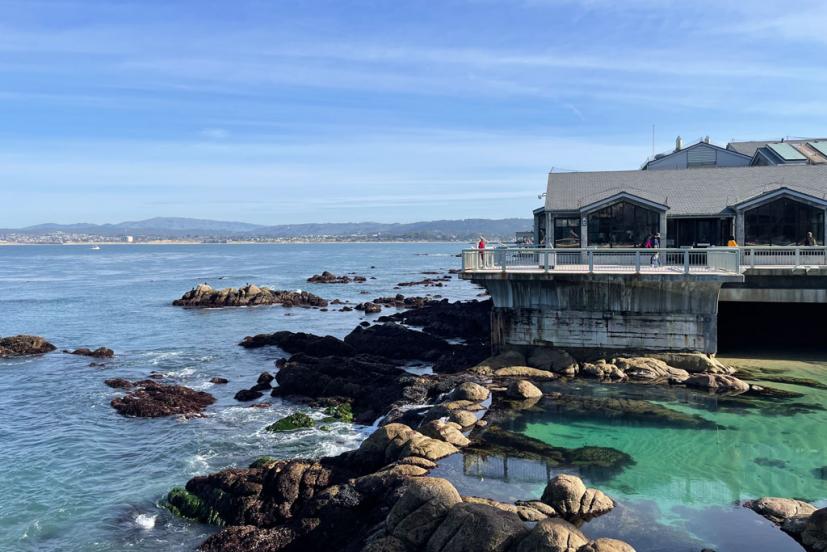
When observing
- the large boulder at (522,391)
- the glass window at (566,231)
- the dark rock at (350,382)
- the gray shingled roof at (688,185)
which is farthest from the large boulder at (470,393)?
the gray shingled roof at (688,185)

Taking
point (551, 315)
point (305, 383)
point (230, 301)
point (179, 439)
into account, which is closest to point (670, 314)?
point (551, 315)

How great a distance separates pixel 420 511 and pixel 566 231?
1983 centimetres

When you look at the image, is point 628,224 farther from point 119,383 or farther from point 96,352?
point 96,352

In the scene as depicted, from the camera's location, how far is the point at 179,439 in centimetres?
2058

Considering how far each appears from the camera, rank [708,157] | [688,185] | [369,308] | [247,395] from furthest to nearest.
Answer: [369,308] < [708,157] < [688,185] < [247,395]

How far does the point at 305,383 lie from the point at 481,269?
8.04 meters

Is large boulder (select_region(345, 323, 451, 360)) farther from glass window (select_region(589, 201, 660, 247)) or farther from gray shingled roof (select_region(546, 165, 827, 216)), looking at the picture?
glass window (select_region(589, 201, 660, 247))

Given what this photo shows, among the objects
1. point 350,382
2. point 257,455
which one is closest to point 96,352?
point 350,382

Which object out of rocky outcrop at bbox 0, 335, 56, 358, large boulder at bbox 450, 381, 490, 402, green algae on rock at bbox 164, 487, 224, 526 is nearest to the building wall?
large boulder at bbox 450, 381, 490, 402

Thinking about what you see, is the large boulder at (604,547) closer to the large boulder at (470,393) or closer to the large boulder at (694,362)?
the large boulder at (470,393)

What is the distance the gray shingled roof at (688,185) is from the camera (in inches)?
1129

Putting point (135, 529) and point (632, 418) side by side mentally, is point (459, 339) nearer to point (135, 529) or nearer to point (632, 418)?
point (632, 418)

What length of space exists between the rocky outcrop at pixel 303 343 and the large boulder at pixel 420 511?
66.4 feet

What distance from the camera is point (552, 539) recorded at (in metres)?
9.73
